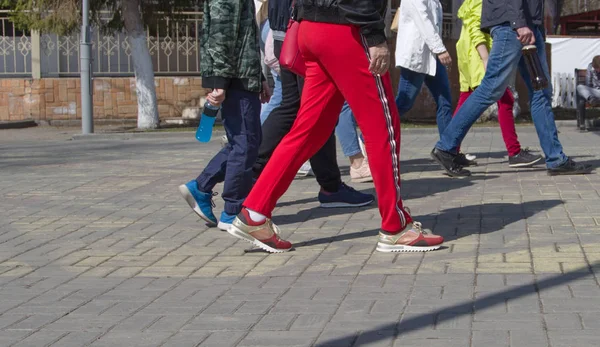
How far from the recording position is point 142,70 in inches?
784

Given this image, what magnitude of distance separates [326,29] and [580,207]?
2497 mm

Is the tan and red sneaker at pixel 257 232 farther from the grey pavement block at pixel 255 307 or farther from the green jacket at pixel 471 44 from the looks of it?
the green jacket at pixel 471 44

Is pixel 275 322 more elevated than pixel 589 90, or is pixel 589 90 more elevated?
pixel 589 90

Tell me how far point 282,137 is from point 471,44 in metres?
3.45

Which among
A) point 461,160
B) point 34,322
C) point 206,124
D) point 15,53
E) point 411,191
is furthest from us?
point 15,53

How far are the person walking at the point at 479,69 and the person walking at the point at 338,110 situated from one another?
153 inches

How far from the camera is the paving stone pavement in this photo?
4.19 meters

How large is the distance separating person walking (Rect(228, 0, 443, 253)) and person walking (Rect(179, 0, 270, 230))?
650mm

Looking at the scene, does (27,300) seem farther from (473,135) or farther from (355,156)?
(473,135)

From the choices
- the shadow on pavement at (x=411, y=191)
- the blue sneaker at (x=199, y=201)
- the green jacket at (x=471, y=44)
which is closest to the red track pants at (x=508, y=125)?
the green jacket at (x=471, y=44)

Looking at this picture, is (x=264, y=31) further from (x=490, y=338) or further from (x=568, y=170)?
(x=490, y=338)

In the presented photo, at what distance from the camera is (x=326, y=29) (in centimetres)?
561

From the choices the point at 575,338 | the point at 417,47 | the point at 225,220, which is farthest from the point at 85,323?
the point at 417,47

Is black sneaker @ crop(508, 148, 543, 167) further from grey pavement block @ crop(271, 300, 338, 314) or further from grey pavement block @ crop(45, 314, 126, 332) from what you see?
grey pavement block @ crop(45, 314, 126, 332)
